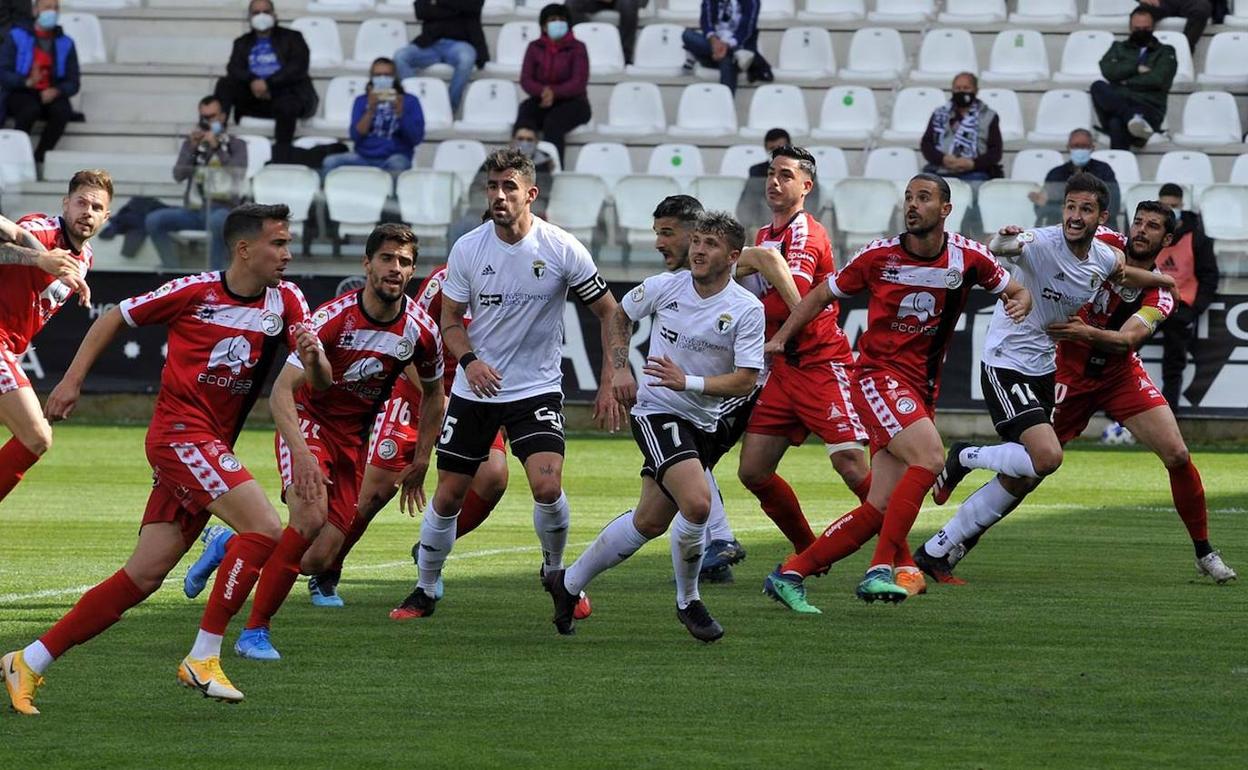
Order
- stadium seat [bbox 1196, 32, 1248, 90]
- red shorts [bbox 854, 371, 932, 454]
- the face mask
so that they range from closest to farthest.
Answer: red shorts [bbox 854, 371, 932, 454] < stadium seat [bbox 1196, 32, 1248, 90] < the face mask

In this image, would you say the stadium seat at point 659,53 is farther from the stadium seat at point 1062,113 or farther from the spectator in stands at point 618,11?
the stadium seat at point 1062,113

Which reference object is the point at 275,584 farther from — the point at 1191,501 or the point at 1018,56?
the point at 1018,56

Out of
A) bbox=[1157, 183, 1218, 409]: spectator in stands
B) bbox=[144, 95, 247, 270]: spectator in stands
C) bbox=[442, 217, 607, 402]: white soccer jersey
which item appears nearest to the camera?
bbox=[442, 217, 607, 402]: white soccer jersey

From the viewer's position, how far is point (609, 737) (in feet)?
19.8

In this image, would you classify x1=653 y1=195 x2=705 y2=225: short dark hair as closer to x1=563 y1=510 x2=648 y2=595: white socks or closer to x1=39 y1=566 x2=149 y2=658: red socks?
x1=563 y1=510 x2=648 y2=595: white socks

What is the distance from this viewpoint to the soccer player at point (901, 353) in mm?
9016

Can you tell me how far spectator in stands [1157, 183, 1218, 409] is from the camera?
18.3 m

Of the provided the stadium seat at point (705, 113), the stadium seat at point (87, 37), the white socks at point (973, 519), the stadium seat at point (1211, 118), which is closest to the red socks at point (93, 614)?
the white socks at point (973, 519)

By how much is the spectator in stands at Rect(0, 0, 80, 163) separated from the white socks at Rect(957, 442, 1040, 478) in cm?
1661

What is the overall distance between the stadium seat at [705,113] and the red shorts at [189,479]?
1695 centimetres

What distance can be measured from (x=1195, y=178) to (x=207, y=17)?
1336cm

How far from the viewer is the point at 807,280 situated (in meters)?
9.98

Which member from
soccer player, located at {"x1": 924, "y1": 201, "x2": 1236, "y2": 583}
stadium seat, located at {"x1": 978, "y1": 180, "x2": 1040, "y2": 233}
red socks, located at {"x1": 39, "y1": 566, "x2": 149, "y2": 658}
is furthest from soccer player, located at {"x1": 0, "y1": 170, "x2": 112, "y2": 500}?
stadium seat, located at {"x1": 978, "y1": 180, "x2": 1040, "y2": 233}

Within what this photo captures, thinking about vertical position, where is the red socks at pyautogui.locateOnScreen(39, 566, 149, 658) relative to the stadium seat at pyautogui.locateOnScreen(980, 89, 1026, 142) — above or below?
above
